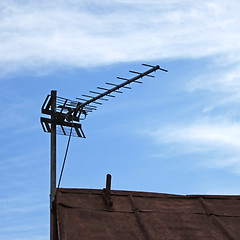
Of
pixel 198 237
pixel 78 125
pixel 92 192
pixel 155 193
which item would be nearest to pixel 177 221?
pixel 198 237

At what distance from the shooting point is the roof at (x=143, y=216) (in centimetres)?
739

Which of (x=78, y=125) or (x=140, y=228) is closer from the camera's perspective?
(x=140, y=228)

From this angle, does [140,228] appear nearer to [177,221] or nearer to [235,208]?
[177,221]

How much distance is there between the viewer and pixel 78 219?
7.55 m

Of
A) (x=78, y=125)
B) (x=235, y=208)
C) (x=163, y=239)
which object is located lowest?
(x=163, y=239)

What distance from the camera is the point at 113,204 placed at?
27.6 feet

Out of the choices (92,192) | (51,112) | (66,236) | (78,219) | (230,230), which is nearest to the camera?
(66,236)

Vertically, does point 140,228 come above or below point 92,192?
below

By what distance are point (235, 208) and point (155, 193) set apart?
1672mm

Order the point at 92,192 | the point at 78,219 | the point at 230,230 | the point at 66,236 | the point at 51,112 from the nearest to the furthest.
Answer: the point at 66,236 → the point at 78,219 → the point at 230,230 → the point at 92,192 → the point at 51,112

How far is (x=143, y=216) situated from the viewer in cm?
811

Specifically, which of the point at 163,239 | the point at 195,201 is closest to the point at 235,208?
the point at 195,201

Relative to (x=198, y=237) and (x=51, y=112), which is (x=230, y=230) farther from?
(x=51, y=112)

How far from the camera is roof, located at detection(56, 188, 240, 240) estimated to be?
7.39 meters
